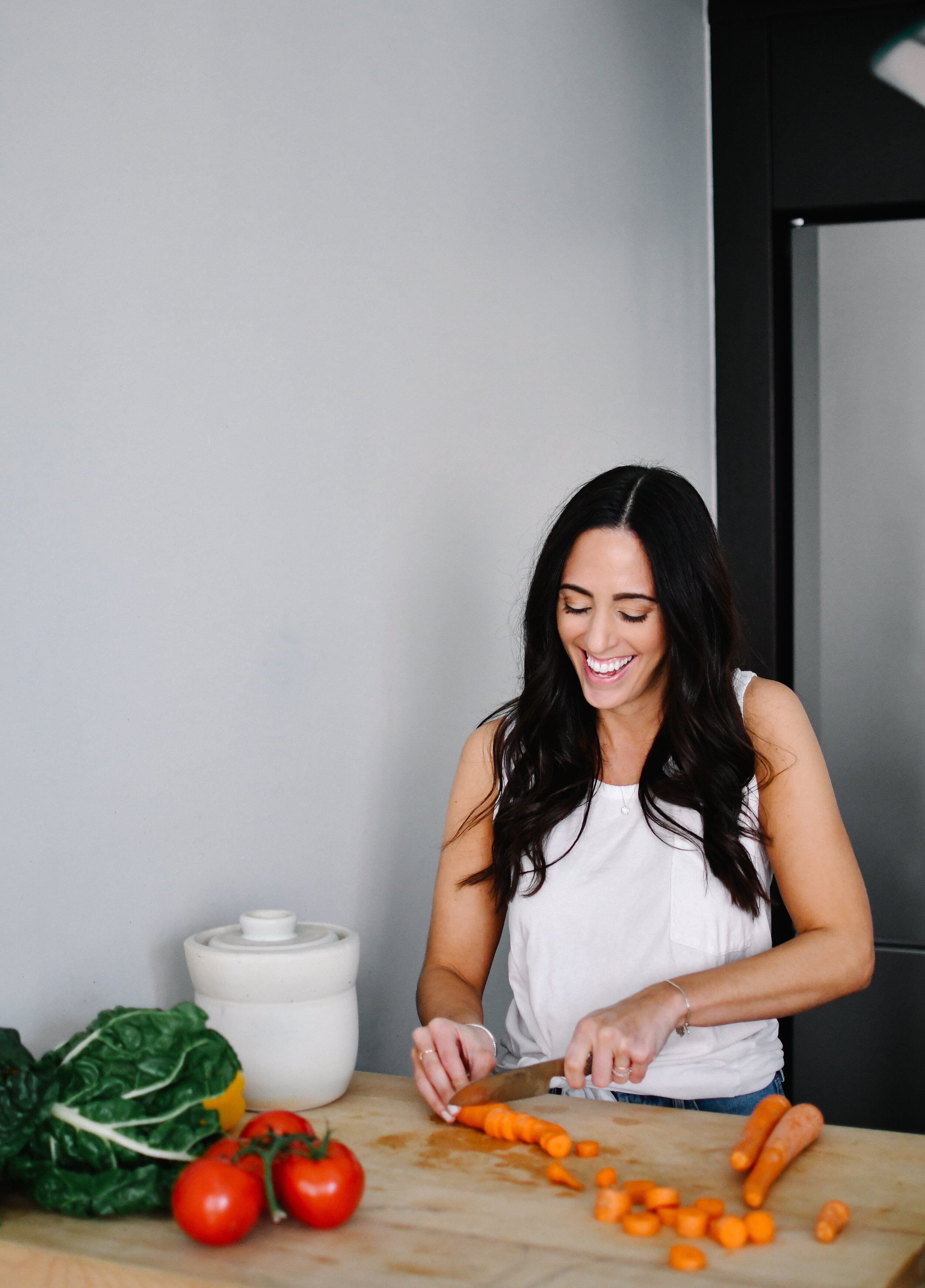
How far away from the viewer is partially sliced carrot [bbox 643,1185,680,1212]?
0.93 meters

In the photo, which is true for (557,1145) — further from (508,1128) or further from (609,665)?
(609,665)

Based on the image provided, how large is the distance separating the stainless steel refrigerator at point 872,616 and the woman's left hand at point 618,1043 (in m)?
1.40

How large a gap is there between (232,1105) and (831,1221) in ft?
1.58

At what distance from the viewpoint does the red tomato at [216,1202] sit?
88 centimetres

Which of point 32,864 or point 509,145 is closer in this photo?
point 32,864

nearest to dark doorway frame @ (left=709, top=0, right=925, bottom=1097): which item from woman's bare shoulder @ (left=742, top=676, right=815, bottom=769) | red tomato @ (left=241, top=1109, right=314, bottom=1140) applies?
Result: woman's bare shoulder @ (left=742, top=676, right=815, bottom=769)

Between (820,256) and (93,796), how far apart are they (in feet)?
6.39

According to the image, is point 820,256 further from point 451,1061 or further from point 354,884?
point 451,1061

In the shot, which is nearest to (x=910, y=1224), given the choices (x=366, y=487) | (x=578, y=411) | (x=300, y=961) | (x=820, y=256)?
(x=300, y=961)

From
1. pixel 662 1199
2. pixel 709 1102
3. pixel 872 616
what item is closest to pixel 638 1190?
pixel 662 1199

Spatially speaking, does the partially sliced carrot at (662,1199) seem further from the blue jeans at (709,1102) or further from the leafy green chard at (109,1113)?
the blue jeans at (709,1102)

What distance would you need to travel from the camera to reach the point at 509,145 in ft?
6.38

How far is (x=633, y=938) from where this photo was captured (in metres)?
1.49

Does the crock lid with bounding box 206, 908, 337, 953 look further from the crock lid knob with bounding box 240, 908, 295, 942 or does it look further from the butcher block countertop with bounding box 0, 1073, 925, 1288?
the butcher block countertop with bounding box 0, 1073, 925, 1288
